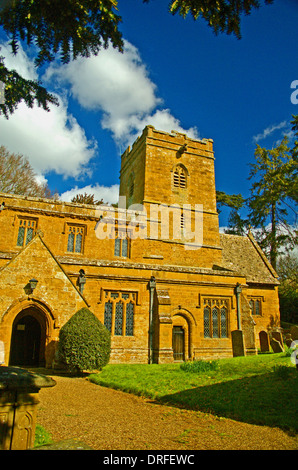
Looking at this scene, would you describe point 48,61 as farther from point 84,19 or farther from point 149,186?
point 149,186

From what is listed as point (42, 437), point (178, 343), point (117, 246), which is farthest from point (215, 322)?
point (42, 437)

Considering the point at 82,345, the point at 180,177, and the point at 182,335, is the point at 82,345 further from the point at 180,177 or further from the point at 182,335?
the point at 180,177

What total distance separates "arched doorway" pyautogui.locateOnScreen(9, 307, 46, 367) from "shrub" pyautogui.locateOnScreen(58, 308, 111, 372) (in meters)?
2.16

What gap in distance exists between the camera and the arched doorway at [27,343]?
593 inches

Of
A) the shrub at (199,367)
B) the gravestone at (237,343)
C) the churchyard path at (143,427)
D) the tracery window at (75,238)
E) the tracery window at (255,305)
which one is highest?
the tracery window at (75,238)

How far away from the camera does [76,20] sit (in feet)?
15.4

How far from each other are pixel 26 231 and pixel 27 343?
731 cm

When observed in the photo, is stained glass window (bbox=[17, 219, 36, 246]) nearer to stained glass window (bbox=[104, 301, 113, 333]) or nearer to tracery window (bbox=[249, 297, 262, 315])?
stained glass window (bbox=[104, 301, 113, 333])

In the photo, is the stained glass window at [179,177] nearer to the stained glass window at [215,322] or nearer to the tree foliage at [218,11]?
the stained glass window at [215,322]

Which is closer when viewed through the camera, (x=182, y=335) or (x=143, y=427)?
(x=143, y=427)

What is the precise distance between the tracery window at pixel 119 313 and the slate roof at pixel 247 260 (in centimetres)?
1141

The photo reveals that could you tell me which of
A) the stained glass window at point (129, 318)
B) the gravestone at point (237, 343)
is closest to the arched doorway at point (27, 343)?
the stained glass window at point (129, 318)

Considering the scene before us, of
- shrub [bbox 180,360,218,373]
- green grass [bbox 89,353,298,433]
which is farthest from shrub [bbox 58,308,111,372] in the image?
shrub [bbox 180,360,218,373]
